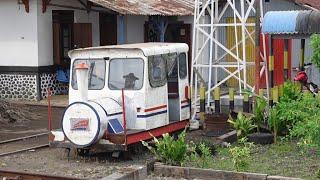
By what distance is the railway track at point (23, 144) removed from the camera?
12.3 m

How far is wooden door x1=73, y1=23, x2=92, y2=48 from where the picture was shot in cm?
2128

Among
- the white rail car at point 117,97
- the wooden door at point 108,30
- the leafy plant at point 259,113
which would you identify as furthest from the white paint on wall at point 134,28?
the white rail car at point 117,97

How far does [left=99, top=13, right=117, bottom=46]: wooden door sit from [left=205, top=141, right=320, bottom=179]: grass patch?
12019 millimetres

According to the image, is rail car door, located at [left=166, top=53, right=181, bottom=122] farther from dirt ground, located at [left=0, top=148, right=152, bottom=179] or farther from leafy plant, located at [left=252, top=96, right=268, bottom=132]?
leafy plant, located at [left=252, top=96, right=268, bottom=132]

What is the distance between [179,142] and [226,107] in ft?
17.6

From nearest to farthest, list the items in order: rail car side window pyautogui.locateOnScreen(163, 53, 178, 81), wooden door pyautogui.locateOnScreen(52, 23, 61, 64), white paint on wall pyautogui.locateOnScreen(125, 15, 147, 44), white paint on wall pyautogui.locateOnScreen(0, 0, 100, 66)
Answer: rail car side window pyautogui.locateOnScreen(163, 53, 178, 81) < white paint on wall pyautogui.locateOnScreen(0, 0, 100, 66) < wooden door pyautogui.locateOnScreen(52, 23, 61, 64) < white paint on wall pyautogui.locateOnScreen(125, 15, 147, 44)

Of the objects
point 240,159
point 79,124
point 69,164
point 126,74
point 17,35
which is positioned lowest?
point 69,164

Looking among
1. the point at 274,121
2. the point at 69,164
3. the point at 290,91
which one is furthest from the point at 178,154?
the point at 290,91

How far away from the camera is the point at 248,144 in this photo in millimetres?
11664

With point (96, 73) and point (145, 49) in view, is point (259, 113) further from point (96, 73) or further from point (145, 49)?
point (96, 73)

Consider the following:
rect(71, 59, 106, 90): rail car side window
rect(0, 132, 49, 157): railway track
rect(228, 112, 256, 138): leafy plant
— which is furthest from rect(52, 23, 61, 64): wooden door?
rect(228, 112, 256, 138): leafy plant

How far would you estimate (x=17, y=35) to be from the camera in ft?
65.8

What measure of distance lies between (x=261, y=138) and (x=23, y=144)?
16.3 ft

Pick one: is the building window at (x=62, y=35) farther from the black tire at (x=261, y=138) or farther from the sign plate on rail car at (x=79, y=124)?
the sign plate on rail car at (x=79, y=124)
